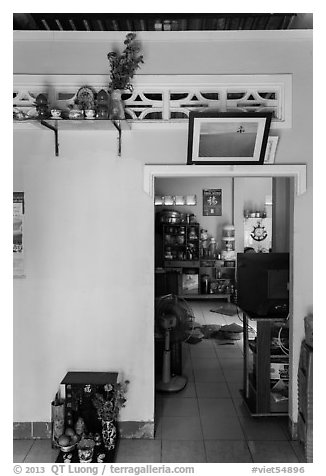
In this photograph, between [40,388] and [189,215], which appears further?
[189,215]

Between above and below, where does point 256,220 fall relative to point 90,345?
above

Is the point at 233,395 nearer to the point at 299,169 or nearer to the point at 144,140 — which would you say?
the point at 299,169

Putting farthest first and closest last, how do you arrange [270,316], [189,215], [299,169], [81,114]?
[189,215] → [270,316] → [299,169] → [81,114]

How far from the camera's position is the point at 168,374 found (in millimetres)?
5141

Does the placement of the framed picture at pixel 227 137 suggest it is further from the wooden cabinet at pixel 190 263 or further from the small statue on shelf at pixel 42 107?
the wooden cabinet at pixel 190 263

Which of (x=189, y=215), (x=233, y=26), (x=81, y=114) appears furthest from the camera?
(x=189, y=215)

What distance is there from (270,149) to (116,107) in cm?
137

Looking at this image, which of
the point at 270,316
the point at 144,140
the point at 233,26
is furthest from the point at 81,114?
the point at 270,316

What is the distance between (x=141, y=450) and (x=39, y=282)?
5.51ft

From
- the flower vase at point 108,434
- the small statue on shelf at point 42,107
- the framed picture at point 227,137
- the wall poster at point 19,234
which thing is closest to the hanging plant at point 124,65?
the small statue on shelf at point 42,107

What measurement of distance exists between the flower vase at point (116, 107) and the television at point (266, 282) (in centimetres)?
194

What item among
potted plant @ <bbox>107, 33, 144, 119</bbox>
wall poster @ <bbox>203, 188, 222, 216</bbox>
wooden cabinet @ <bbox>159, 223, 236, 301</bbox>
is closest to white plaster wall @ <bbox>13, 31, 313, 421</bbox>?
potted plant @ <bbox>107, 33, 144, 119</bbox>

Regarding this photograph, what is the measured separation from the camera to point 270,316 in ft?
14.3

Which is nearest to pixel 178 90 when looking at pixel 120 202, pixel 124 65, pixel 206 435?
pixel 124 65
